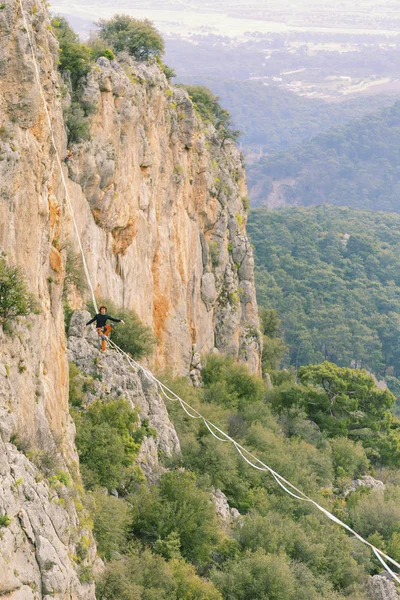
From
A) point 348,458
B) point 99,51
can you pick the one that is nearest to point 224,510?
point 348,458

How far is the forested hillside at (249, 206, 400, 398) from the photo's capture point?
96.1m

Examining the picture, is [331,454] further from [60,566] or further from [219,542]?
[60,566]

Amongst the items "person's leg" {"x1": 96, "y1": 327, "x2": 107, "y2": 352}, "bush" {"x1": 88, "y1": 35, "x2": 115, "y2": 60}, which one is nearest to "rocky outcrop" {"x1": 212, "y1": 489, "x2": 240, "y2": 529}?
"person's leg" {"x1": 96, "y1": 327, "x2": 107, "y2": 352}

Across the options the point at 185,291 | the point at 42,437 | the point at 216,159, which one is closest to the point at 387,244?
the point at 216,159

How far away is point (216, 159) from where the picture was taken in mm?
50219

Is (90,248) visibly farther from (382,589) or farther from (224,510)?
(382,589)

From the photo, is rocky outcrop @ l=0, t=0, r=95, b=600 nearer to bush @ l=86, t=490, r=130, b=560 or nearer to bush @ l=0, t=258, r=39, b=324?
bush @ l=0, t=258, r=39, b=324

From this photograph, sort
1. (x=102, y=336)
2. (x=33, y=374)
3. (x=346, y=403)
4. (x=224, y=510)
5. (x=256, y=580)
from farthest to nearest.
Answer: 1. (x=346, y=403)
2. (x=224, y=510)
3. (x=102, y=336)
4. (x=256, y=580)
5. (x=33, y=374)

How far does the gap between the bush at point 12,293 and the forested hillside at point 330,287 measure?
79006mm

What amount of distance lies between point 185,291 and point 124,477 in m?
20.2

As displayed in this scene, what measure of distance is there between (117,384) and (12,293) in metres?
9.95

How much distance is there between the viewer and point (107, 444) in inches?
774

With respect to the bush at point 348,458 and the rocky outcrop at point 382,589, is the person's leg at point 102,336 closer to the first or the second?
the rocky outcrop at point 382,589

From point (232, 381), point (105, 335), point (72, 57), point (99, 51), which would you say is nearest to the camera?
point (105, 335)
